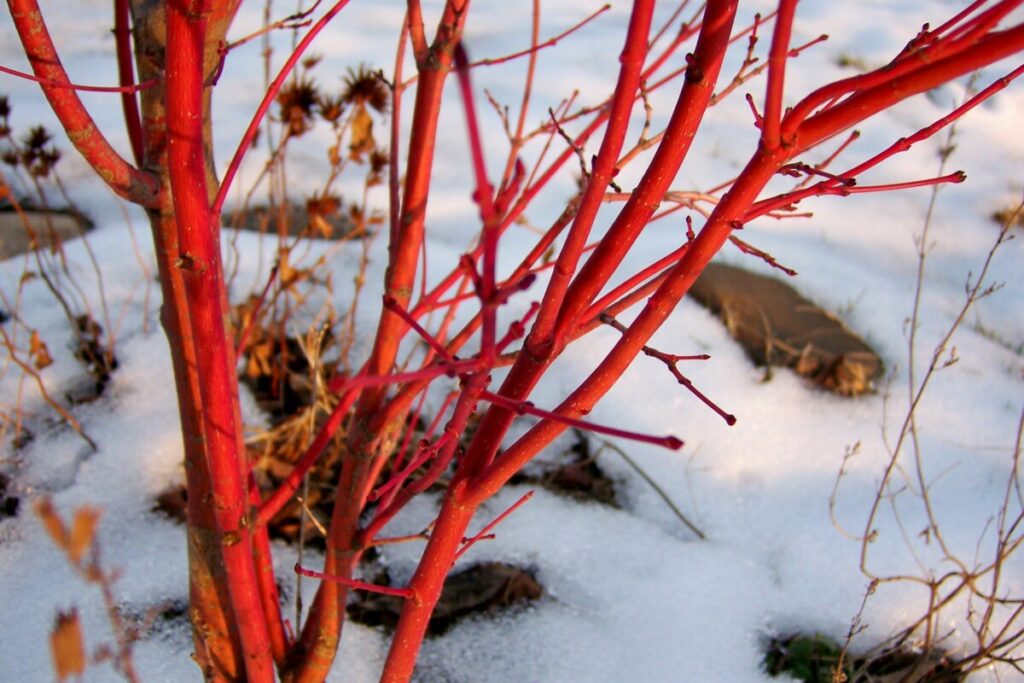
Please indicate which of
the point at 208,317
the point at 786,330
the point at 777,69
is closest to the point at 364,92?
the point at 208,317

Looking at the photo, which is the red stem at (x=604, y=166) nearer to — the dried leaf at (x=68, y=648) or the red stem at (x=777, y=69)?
the red stem at (x=777, y=69)

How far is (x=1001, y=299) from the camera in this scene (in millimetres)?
2605

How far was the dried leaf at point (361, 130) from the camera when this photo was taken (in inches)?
61.9

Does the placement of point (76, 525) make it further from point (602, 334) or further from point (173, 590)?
point (602, 334)

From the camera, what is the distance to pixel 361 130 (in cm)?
160

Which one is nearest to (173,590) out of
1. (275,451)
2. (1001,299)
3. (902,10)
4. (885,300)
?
(275,451)

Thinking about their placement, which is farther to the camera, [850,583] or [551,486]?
[551,486]

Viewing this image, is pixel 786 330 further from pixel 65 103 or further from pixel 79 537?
pixel 79 537

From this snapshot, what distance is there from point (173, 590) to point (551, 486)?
81 centimetres

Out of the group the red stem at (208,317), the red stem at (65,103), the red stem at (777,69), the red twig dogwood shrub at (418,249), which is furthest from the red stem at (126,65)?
the red stem at (777,69)

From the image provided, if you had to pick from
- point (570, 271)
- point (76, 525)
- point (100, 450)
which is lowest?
point (100, 450)

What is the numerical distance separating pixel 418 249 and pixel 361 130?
638 mm

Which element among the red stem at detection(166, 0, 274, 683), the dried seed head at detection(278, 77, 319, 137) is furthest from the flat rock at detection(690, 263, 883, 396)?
the red stem at detection(166, 0, 274, 683)

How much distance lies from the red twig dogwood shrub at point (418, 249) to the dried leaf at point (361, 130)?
1.37 feet
